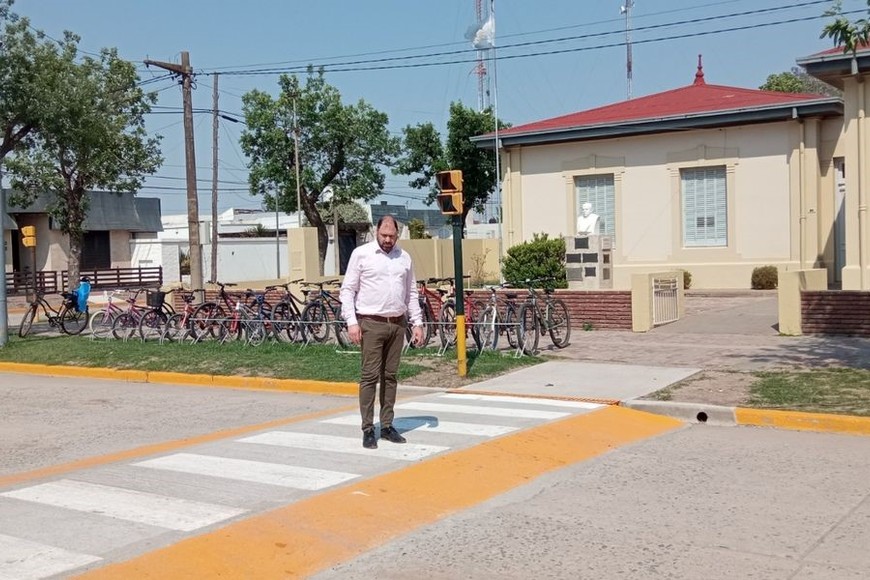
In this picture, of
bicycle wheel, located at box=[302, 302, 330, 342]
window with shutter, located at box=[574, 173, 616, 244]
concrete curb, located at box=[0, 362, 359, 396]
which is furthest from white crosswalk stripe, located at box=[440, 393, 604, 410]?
window with shutter, located at box=[574, 173, 616, 244]

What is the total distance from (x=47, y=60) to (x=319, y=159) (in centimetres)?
2147

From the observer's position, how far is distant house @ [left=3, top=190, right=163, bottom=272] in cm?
4600

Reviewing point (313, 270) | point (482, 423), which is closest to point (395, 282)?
point (482, 423)

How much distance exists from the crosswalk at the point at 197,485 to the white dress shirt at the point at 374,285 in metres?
1.28

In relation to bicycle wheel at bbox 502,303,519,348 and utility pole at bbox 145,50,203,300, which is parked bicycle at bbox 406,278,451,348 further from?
utility pole at bbox 145,50,203,300

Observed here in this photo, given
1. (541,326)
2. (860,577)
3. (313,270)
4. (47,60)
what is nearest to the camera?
(860,577)

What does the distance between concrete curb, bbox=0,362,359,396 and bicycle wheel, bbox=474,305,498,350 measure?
9.91 feet

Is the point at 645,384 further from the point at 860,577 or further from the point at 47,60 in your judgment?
the point at 47,60

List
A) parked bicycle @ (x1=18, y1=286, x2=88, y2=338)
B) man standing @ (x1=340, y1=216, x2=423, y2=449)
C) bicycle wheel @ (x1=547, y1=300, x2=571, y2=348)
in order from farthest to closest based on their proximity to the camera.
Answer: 1. parked bicycle @ (x1=18, y1=286, x2=88, y2=338)
2. bicycle wheel @ (x1=547, y1=300, x2=571, y2=348)
3. man standing @ (x1=340, y1=216, x2=423, y2=449)

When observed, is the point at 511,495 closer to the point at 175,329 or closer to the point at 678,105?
the point at 175,329

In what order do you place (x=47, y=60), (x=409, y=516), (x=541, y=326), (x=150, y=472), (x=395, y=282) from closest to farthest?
(x=409, y=516), (x=150, y=472), (x=395, y=282), (x=541, y=326), (x=47, y=60)

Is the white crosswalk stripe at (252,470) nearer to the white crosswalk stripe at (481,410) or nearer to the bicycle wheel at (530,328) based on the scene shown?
the white crosswalk stripe at (481,410)

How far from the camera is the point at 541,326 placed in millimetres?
15844

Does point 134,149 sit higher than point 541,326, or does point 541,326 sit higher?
point 134,149
